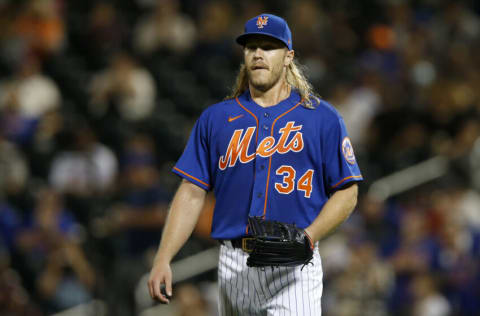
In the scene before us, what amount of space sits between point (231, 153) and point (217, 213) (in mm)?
286

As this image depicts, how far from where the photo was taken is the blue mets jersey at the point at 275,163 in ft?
11.7

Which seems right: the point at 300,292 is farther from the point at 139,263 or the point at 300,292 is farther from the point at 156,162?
Answer: the point at 156,162

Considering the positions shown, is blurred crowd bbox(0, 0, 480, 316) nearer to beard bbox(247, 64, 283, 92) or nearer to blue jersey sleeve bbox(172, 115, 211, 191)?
blue jersey sleeve bbox(172, 115, 211, 191)

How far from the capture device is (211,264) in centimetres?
795

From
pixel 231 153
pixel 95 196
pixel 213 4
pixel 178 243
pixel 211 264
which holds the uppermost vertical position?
pixel 213 4

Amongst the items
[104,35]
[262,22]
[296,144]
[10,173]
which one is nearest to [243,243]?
[296,144]

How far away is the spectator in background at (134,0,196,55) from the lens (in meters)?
10.8

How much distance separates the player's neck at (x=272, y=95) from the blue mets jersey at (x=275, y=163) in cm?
4

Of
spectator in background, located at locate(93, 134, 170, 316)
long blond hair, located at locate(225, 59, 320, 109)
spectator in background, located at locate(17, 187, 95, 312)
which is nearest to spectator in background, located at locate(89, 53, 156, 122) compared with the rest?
spectator in background, located at locate(93, 134, 170, 316)

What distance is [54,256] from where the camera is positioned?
24.9 ft

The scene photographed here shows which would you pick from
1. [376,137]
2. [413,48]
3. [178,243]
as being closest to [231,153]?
[178,243]

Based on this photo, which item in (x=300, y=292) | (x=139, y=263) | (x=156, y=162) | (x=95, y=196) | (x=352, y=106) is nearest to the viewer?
(x=300, y=292)

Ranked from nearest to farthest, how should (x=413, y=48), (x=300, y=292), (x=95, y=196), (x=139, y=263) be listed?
(x=300, y=292)
(x=139, y=263)
(x=95, y=196)
(x=413, y=48)

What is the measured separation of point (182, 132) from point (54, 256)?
2.65 metres
